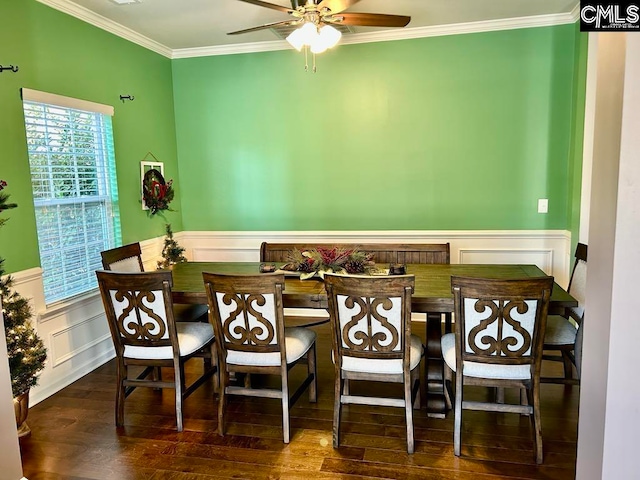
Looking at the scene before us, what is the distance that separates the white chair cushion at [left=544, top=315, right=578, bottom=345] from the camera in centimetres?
264

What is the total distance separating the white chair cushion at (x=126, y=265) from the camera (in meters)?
3.15

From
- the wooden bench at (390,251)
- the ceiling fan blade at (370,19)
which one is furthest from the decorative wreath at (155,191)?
the ceiling fan blade at (370,19)

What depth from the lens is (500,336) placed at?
7.33 feet

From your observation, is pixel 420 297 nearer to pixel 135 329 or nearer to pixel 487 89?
pixel 135 329

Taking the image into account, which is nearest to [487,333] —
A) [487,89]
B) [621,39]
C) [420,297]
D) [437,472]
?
[420,297]

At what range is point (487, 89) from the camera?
13.5 ft

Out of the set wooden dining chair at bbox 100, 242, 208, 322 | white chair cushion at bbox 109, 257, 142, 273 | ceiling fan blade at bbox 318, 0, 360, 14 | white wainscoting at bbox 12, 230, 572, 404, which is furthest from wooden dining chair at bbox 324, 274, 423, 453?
white wainscoting at bbox 12, 230, 572, 404

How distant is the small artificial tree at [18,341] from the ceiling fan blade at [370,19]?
2.12 meters

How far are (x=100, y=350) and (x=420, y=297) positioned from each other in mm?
2651

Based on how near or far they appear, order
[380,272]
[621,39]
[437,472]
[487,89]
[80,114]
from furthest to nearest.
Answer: [487,89] → [80,114] → [380,272] → [437,472] → [621,39]

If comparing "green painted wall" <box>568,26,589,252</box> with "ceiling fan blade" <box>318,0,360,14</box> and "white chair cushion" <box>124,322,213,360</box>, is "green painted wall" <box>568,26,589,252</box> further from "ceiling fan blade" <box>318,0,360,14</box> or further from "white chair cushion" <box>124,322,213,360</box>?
"white chair cushion" <box>124,322,213,360</box>

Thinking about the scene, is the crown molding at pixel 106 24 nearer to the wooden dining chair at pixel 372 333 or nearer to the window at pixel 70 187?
the window at pixel 70 187

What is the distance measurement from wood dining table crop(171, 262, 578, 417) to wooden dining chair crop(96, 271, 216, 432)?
9.4 inches

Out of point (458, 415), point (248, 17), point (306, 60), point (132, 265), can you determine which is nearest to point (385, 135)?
point (306, 60)
